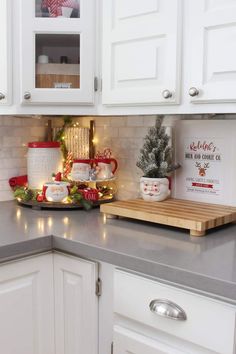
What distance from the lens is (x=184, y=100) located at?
1579 mm

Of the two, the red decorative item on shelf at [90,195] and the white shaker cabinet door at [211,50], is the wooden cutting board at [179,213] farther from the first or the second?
the white shaker cabinet door at [211,50]

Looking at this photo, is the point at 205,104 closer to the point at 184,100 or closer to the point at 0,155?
the point at 184,100

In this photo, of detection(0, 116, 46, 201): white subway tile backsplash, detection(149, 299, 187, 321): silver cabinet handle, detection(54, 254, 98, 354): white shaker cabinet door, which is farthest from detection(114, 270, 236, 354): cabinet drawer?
detection(0, 116, 46, 201): white subway tile backsplash

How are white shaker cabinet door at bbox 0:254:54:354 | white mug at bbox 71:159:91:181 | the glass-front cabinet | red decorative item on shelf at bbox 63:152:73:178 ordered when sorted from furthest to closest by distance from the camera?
red decorative item on shelf at bbox 63:152:73:178 < white mug at bbox 71:159:91:181 < the glass-front cabinet < white shaker cabinet door at bbox 0:254:54:354

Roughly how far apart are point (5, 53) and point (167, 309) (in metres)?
1.22

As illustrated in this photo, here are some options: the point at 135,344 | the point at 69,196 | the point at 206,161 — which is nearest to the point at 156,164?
the point at 206,161

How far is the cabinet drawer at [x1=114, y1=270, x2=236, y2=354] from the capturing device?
1.13m

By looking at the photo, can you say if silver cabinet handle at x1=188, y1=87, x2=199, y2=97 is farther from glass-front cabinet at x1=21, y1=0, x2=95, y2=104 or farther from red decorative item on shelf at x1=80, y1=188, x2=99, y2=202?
red decorative item on shelf at x1=80, y1=188, x2=99, y2=202

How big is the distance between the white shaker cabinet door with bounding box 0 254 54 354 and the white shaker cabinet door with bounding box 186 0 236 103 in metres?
0.79

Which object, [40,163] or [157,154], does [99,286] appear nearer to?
[157,154]

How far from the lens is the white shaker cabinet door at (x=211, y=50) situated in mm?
1430

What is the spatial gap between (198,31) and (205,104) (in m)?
0.25

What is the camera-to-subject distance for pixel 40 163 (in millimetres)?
2129

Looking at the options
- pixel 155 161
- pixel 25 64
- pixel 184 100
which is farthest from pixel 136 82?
pixel 25 64
